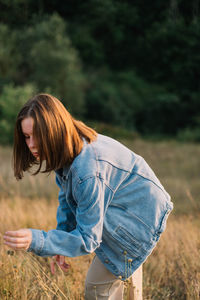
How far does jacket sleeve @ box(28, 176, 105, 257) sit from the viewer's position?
5.31 feet

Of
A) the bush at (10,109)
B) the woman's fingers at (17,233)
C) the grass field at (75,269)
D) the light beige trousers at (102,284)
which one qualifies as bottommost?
the bush at (10,109)

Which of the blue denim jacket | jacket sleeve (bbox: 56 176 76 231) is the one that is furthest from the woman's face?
jacket sleeve (bbox: 56 176 76 231)

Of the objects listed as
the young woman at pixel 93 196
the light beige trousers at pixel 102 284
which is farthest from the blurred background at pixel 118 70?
the young woman at pixel 93 196

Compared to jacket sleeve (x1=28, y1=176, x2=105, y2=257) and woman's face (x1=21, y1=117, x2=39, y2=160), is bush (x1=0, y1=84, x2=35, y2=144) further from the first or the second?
jacket sleeve (x1=28, y1=176, x2=105, y2=257)

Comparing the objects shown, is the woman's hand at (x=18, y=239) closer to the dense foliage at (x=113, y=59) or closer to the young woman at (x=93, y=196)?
the young woman at (x=93, y=196)

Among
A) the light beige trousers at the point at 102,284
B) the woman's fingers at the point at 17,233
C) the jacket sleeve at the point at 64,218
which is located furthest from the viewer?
the jacket sleeve at the point at 64,218

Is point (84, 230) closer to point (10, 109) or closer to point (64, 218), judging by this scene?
point (64, 218)

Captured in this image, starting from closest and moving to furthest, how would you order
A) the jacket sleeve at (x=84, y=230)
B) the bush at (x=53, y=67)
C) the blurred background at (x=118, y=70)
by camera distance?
1. the jacket sleeve at (x=84, y=230)
2. the blurred background at (x=118, y=70)
3. the bush at (x=53, y=67)

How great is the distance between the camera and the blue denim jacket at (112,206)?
165cm

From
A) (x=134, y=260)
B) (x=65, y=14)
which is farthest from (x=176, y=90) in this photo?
(x=134, y=260)

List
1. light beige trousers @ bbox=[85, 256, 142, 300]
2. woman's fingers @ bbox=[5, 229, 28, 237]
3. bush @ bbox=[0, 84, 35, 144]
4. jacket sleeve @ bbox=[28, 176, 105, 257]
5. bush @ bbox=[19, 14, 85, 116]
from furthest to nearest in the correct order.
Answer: bush @ bbox=[19, 14, 85, 116] < bush @ bbox=[0, 84, 35, 144] < light beige trousers @ bbox=[85, 256, 142, 300] < jacket sleeve @ bbox=[28, 176, 105, 257] < woman's fingers @ bbox=[5, 229, 28, 237]

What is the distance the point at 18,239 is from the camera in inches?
58.9

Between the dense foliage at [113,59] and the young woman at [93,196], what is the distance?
17.6 metres

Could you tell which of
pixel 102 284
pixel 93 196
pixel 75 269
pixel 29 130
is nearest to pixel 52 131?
pixel 29 130
